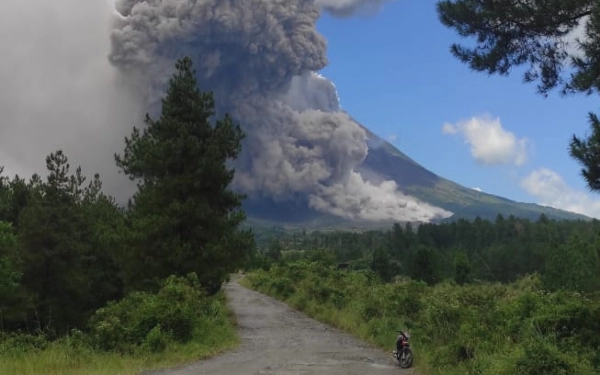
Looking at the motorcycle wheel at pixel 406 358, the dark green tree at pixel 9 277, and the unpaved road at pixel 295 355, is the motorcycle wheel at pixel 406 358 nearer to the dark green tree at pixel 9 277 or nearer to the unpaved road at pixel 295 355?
the unpaved road at pixel 295 355

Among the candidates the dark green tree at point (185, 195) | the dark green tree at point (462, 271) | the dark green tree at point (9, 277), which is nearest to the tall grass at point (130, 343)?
the dark green tree at point (185, 195)

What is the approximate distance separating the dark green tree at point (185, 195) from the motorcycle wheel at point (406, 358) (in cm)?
1113

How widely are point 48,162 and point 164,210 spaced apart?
725 inches

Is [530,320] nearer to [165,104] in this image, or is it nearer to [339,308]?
[339,308]

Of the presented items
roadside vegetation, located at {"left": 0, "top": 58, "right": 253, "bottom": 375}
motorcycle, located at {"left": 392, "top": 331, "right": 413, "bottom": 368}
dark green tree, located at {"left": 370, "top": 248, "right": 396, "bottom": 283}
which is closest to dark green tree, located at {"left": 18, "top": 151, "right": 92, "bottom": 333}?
roadside vegetation, located at {"left": 0, "top": 58, "right": 253, "bottom": 375}

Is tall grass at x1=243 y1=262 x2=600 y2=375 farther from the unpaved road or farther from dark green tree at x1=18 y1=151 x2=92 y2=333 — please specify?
dark green tree at x1=18 y1=151 x2=92 y2=333

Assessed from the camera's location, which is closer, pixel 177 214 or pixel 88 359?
pixel 88 359

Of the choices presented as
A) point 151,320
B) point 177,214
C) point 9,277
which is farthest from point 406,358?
point 9,277

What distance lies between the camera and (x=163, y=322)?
16.4m

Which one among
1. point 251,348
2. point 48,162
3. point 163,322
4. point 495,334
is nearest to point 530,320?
point 495,334

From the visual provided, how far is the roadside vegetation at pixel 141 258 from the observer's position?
1501 centimetres

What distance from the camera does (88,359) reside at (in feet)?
43.5

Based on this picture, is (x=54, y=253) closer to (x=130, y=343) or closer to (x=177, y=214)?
(x=177, y=214)

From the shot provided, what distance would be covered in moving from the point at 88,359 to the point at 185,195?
1180 centimetres
